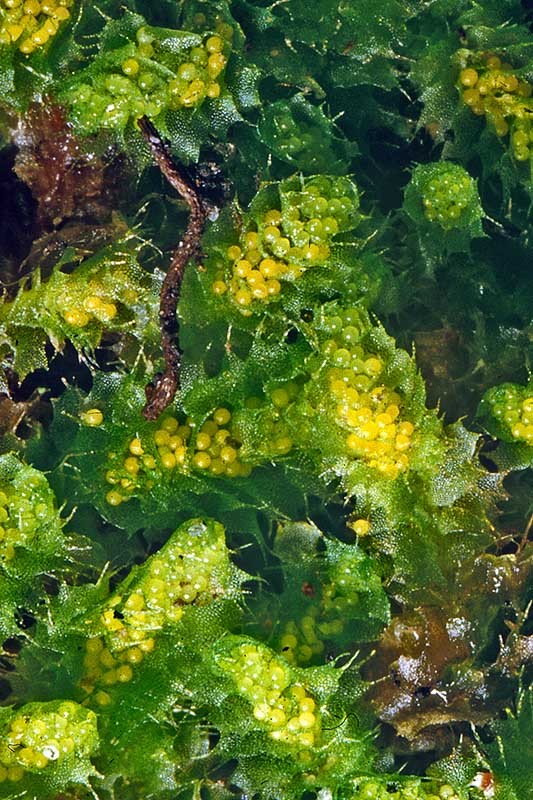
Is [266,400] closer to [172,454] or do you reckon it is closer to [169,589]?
[172,454]

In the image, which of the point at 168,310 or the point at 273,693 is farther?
the point at 168,310

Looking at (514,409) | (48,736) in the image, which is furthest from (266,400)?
(48,736)

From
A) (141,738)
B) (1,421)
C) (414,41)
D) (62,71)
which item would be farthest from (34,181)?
(141,738)

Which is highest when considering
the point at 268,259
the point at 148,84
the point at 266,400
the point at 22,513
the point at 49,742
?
the point at 148,84

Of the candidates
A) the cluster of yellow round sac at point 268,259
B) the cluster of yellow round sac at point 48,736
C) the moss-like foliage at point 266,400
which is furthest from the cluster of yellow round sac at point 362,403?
the cluster of yellow round sac at point 48,736

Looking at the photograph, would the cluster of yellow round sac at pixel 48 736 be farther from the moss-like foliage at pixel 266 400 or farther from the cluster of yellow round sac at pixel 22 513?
the cluster of yellow round sac at pixel 22 513

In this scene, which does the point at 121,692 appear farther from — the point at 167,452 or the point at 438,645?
the point at 438,645
